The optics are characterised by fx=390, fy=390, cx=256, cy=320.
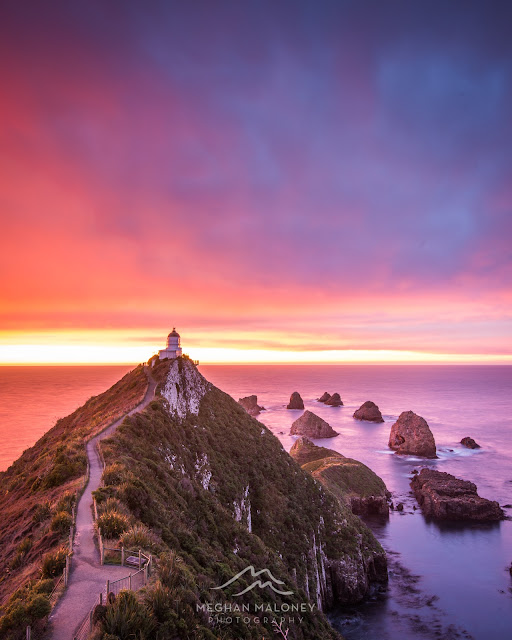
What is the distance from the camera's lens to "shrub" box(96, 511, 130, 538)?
18312mm

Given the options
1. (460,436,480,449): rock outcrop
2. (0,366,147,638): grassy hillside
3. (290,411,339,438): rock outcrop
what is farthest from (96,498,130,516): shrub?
(460,436,480,449): rock outcrop

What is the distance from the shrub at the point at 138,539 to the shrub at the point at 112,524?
0.39 metres

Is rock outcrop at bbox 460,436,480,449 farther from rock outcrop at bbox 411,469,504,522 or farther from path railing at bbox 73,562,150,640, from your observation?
path railing at bbox 73,562,150,640

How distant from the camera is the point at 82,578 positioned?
49.6ft

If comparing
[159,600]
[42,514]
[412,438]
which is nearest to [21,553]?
[42,514]

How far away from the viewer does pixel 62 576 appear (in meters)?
15.0

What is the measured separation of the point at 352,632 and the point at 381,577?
12.1m

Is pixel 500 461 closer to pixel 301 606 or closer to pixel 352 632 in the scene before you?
pixel 352 632

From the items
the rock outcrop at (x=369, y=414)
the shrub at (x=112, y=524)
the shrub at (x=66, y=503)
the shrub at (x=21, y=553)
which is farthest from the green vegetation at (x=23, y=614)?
the rock outcrop at (x=369, y=414)

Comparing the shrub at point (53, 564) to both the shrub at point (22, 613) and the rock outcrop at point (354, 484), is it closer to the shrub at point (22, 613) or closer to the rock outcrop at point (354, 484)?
the shrub at point (22, 613)

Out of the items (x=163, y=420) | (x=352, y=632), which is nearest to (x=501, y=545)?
(x=352, y=632)

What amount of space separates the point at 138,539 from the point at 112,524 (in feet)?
5.27

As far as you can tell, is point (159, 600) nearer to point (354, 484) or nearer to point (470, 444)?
point (354, 484)

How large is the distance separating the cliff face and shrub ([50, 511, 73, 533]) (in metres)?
2.96
